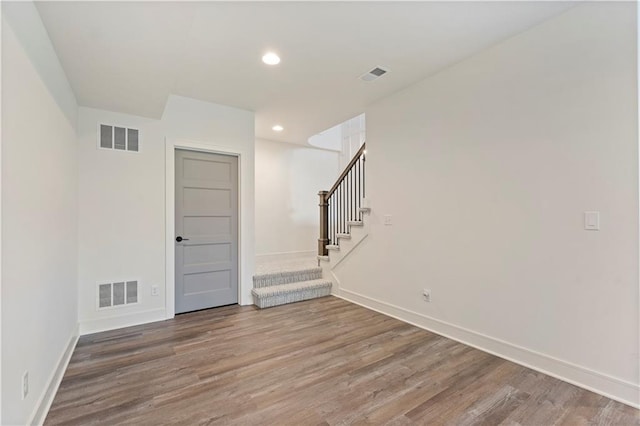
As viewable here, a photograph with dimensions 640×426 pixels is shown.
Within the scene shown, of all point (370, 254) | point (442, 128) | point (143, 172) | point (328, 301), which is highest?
point (442, 128)

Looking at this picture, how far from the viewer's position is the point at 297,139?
6004 mm

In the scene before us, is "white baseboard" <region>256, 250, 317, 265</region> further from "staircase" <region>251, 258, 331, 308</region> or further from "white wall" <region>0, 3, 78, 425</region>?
"white wall" <region>0, 3, 78, 425</region>

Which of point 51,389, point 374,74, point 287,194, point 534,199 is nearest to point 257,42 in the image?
point 374,74

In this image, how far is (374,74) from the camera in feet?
10.6

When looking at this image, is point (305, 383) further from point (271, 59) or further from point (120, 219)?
point (271, 59)

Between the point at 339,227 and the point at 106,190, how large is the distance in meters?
3.43

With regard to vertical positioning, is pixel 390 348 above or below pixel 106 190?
below

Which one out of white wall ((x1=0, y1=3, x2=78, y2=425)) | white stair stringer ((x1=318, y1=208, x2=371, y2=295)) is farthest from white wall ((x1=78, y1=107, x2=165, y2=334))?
white stair stringer ((x1=318, y1=208, x2=371, y2=295))

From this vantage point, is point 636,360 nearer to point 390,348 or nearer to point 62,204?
point 390,348

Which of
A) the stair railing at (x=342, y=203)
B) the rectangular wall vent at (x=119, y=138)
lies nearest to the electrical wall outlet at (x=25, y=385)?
the rectangular wall vent at (x=119, y=138)

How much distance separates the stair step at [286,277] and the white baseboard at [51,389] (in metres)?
2.12

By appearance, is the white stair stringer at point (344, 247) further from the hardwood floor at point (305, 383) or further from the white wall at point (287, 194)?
the white wall at point (287, 194)

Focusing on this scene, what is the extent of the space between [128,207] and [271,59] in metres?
2.31

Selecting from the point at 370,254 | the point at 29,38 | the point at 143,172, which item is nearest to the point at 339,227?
the point at 370,254
